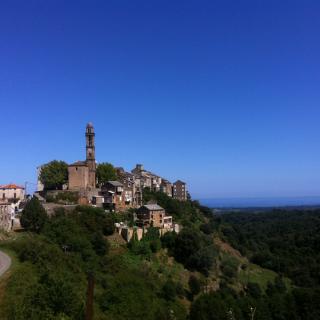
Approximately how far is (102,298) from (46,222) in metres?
20.6

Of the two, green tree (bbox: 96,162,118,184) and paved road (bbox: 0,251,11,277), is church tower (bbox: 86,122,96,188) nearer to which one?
green tree (bbox: 96,162,118,184)

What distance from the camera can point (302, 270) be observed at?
82.2 meters

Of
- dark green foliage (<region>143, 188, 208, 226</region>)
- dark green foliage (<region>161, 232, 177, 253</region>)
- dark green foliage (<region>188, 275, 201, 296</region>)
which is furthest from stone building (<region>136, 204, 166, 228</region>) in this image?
dark green foliage (<region>188, 275, 201, 296</region>)

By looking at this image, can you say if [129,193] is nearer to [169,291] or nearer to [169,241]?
[169,241]

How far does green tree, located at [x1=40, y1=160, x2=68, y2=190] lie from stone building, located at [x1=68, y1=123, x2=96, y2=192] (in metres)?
3.89

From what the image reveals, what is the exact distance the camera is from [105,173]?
261ft

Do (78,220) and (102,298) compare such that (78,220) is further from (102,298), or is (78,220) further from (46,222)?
(102,298)

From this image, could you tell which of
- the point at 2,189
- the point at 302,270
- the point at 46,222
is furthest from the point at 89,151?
the point at 302,270

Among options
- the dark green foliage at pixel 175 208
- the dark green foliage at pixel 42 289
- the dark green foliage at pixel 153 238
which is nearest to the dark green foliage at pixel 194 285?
the dark green foliage at pixel 153 238

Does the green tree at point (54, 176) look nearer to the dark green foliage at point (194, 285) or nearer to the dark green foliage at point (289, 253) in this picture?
the dark green foliage at point (194, 285)

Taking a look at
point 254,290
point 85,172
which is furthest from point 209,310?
point 85,172

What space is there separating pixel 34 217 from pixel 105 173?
25235 millimetres

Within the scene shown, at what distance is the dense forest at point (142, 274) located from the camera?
102 feet

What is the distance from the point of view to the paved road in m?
36.2
